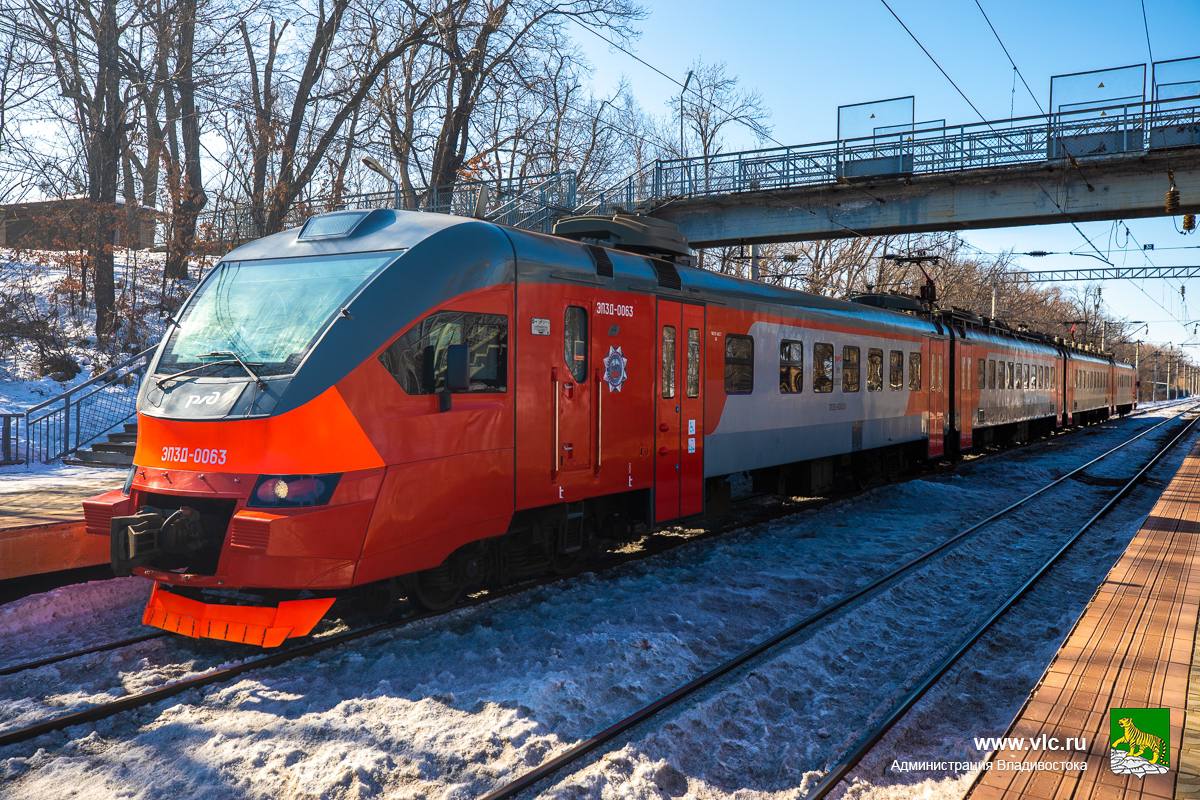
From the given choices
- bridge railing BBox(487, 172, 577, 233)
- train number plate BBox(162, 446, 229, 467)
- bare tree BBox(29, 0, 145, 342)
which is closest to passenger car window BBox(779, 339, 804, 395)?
train number plate BBox(162, 446, 229, 467)

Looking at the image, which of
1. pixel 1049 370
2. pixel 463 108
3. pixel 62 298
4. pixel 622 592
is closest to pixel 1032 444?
pixel 1049 370

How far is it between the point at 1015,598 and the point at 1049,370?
2363 centimetres

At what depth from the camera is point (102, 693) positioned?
5469 millimetres

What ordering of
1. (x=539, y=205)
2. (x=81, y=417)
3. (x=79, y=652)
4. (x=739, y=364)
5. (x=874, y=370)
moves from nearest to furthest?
(x=79, y=652) < (x=739, y=364) < (x=874, y=370) < (x=81, y=417) < (x=539, y=205)

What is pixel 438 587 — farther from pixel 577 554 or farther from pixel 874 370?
pixel 874 370

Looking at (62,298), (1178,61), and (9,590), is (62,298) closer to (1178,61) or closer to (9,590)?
(9,590)

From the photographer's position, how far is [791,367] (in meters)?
12.0

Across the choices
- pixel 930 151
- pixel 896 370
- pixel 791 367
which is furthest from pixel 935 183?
pixel 791 367

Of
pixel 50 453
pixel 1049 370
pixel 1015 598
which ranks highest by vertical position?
pixel 1049 370

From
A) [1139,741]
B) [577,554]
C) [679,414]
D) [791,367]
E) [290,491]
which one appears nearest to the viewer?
[1139,741]

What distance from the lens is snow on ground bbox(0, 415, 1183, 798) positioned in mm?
4523

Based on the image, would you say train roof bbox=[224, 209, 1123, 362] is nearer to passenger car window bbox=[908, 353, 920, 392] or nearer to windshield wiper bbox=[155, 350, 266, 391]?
windshield wiper bbox=[155, 350, 266, 391]

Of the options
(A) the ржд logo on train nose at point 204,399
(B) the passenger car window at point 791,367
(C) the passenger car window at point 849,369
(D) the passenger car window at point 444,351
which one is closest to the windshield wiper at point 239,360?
(A) the ржд logo on train nose at point 204,399

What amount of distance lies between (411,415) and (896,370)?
1164cm
